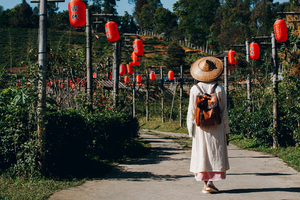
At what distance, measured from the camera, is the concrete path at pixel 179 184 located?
14.1 ft

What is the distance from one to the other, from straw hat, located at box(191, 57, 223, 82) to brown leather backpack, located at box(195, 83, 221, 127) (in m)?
0.31

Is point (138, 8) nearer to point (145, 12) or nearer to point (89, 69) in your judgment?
point (145, 12)

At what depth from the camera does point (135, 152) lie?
919 cm

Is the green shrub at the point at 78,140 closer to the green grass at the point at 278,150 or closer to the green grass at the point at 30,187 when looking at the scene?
the green grass at the point at 30,187

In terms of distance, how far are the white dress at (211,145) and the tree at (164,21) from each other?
76511 millimetres

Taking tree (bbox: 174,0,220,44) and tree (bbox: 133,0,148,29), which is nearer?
tree (bbox: 174,0,220,44)

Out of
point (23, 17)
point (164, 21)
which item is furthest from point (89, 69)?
point (164, 21)

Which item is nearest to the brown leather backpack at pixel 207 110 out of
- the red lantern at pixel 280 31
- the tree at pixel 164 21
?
the red lantern at pixel 280 31

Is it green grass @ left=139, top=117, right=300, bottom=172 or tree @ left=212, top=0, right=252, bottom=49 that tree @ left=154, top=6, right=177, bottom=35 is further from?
green grass @ left=139, top=117, right=300, bottom=172

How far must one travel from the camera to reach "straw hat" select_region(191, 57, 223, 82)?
476 centimetres

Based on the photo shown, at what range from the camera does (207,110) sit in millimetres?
4555

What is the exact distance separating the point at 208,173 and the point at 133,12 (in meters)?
92.9

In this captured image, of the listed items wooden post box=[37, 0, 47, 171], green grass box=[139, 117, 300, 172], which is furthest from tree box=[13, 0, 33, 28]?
wooden post box=[37, 0, 47, 171]

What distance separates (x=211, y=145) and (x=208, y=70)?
3.98ft
